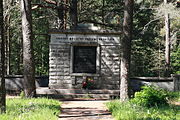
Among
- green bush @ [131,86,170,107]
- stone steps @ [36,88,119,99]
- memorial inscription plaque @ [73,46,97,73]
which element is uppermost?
memorial inscription plaque @ [73,46,97,73]

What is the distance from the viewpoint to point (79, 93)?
12.1 meters

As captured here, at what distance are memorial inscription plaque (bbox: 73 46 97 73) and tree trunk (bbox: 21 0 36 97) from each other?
2.91m

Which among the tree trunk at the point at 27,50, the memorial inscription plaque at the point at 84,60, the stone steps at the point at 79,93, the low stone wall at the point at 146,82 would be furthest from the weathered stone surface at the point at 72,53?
the tree trunk at the point at 27,50

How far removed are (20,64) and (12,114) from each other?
21007mm

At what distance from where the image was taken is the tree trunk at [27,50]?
1061 centimetres

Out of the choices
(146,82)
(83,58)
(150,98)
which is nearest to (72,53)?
(83,58)

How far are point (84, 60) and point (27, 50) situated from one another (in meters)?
3.36

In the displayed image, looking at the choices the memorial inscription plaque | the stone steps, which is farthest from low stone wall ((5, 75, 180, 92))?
the memorial inscription plaque

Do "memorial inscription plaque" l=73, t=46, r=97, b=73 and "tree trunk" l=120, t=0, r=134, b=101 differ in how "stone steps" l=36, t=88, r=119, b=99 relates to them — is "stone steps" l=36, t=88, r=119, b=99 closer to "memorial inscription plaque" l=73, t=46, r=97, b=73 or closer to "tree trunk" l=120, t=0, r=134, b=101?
"memorial inscription plaque" l=73, t=46, r=97, b=73

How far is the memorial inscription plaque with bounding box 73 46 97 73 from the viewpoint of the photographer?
1304cm

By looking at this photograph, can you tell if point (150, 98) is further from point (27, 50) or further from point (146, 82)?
point (146, 82)

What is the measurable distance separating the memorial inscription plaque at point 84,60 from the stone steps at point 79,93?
1.30 m

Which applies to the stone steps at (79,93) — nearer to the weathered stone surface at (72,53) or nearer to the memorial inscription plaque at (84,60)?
the weathered stone surface at (72,53)

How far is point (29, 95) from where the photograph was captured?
10625 millimetres
